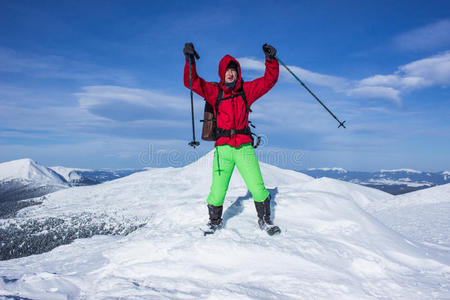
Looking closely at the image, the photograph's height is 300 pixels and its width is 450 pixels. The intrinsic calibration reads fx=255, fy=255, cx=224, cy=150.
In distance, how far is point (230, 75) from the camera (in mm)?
4875

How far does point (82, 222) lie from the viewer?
17297 millimetres

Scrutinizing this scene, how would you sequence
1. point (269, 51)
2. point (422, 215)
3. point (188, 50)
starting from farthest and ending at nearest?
point (422, 215), point (269, 51), point (188, 50)

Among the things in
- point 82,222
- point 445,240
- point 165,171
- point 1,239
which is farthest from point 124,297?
point 165,171

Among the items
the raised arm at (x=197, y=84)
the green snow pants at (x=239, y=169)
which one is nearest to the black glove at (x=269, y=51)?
the raised arm at (x=197, y=84)

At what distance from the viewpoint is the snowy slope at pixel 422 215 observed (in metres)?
6.52

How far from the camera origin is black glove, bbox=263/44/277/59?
4.66 meters

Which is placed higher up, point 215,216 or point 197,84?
point 197,84

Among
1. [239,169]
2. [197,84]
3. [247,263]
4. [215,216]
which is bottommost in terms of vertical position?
[247,263]

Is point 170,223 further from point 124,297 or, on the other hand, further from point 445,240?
point 445,240

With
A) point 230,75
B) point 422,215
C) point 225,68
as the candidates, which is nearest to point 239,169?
point 230,75

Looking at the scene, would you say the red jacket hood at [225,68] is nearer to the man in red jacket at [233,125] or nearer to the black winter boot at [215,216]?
the man in red jacket at [233,125]

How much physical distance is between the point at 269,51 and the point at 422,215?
9.51 metres

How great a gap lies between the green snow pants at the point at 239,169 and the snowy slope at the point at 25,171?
113m

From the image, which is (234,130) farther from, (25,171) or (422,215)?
(25,171)
